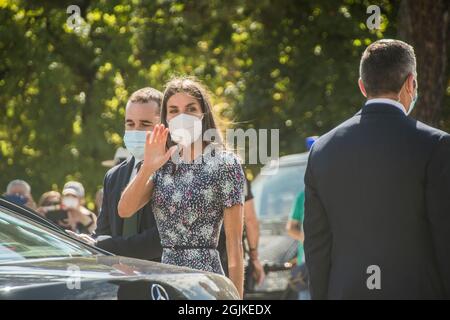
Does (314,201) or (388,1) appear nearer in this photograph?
(314,201)

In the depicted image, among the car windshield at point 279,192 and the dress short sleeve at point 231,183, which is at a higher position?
the car windshield at point 279,192

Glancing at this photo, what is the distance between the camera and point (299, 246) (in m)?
11.0

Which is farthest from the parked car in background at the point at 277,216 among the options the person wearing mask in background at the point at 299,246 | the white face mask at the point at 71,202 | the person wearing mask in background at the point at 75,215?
the white face mask at the point at 71,202

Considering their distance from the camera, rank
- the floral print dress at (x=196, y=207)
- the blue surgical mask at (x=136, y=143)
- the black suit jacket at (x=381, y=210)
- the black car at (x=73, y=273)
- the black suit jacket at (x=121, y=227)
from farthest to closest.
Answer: the blue surgical mask at (x=136, y=143) < the black suit jacket at (x=121, y=227) < the floral print dress at (x=196, y=207) < the black suit jacket at (x=381, y=210) < the black car at (x=73, y=273)

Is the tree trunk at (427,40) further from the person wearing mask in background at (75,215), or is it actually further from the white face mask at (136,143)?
Result: the white face mask at (136,143)

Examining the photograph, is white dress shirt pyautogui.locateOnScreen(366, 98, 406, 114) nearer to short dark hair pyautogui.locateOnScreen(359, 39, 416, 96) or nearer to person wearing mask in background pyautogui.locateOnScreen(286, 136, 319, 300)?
short dark hair pyautogui.locateOnScreen(359, 39, 416, 96)

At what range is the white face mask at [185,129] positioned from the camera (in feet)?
17.8

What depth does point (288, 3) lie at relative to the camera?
17.6 metres

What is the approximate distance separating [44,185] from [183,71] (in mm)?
3359

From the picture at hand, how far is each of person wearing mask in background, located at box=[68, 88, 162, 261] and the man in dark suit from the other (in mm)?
1341

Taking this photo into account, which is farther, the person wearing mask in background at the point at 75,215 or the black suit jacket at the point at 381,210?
the person wearing mask in background at the point at 75,215

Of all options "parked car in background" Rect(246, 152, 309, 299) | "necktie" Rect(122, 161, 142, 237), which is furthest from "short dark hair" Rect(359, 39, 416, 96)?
"parked car in background" Rect(246, 152, 309, 299)
